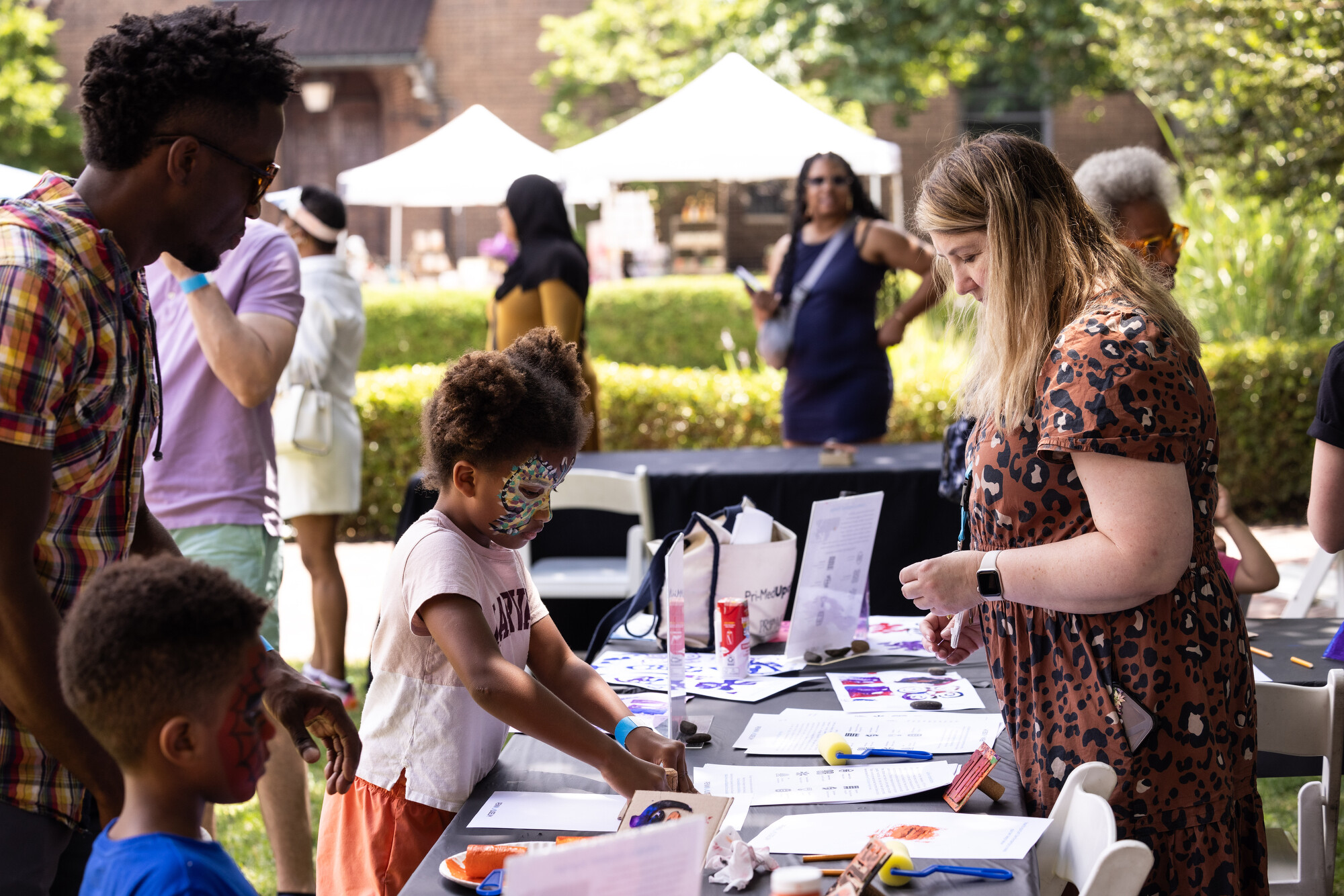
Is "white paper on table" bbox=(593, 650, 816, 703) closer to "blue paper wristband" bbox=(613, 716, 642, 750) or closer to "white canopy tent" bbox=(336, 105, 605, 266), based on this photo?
"blue paper wristband" bbox=(613, 716, 642, 750)

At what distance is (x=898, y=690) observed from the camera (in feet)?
8.20

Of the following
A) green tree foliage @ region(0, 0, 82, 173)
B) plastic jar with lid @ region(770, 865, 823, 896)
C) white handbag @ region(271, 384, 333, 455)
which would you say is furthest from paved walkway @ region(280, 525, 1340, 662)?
green tree foliage @ region(0, 0, 82, 173)

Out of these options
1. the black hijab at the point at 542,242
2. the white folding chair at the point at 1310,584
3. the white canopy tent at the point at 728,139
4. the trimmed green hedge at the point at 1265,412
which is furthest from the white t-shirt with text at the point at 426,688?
the trimmed green hedge at the point at 1265,412

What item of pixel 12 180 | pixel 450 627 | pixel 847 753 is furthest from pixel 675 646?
pixel 12 180

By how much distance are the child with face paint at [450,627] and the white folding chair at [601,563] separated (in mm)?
2176

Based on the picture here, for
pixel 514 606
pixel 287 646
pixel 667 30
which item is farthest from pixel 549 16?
pixel 514 606

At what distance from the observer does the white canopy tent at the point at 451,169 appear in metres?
9.23

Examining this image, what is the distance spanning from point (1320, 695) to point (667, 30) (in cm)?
1324

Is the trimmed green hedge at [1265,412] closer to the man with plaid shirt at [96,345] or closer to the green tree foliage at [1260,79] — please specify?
the green tree foliage at [1260,79]

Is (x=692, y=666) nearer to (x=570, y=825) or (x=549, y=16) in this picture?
(x=570, y=825)

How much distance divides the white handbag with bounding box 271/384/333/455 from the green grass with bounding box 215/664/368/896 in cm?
117

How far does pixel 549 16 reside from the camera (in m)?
15.4

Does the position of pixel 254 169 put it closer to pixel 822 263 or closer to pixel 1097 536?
pixel 1097 536

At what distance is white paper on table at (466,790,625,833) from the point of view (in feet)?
5.88
